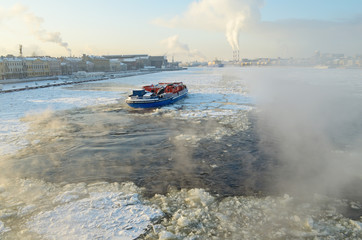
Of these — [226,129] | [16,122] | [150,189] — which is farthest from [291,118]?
[16,122]

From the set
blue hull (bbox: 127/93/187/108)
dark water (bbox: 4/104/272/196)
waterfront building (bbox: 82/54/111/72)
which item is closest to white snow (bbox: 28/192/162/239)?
dark water (bbox: 4/104/272/196)

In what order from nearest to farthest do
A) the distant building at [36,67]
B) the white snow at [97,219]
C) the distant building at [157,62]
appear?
the white snow at [97,219] → the distant building at [36,67] → the distant building at [157,62]

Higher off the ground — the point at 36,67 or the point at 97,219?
the point at 36,67

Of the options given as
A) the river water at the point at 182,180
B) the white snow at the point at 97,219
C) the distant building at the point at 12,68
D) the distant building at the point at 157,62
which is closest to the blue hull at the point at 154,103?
the river water at the point at 182,180

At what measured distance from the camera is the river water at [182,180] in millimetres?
6230

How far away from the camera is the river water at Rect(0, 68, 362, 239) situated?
6.23 metres

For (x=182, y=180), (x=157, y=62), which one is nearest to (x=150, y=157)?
(x=182, y=180)

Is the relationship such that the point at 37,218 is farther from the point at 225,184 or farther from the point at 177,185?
the point at 225,184

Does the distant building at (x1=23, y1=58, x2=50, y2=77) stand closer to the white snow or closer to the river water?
the river water

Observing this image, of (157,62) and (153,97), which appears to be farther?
(157,62)

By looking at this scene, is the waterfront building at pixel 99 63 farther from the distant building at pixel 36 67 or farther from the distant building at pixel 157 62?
the distant building at pixel 157 62

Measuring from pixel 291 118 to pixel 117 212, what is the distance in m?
15.2

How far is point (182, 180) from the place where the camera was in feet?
28.6

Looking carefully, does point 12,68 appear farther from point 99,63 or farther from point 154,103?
point 154,103
